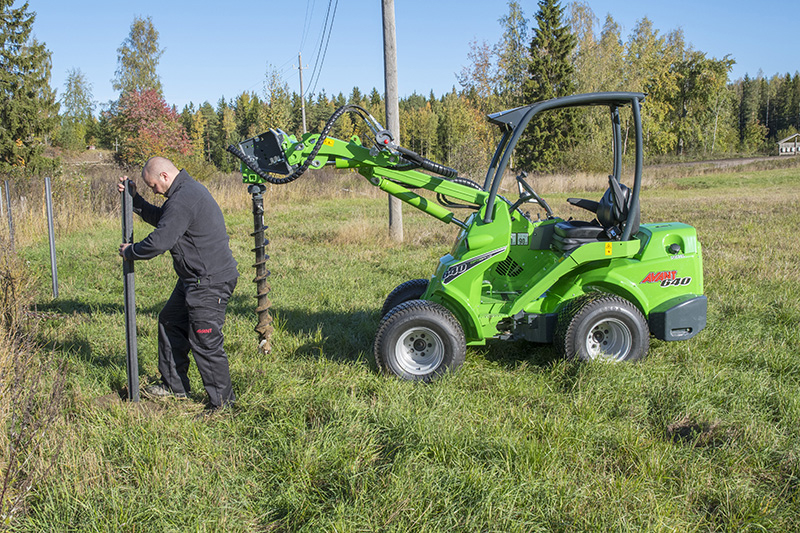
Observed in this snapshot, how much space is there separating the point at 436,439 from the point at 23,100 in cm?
2644

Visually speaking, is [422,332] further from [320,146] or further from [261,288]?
[320,146]

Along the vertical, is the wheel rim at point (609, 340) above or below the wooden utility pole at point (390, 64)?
below

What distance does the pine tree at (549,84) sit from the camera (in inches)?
1299

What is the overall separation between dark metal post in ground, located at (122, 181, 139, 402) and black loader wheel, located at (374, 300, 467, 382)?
1.85 m

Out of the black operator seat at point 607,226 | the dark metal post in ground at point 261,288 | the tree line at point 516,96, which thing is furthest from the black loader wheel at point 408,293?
the tree line at point 516,96

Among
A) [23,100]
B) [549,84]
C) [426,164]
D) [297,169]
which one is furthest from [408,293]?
[549,84]

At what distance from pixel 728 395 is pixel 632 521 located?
1935 mm

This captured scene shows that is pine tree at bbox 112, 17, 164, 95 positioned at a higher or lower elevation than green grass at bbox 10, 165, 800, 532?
higher

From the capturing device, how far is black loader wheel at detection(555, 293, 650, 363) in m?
4.70

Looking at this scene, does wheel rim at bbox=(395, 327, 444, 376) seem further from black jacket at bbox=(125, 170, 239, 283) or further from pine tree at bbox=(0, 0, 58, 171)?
pine tree at bbox=(0, 0, 58, 171)

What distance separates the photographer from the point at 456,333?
469 cm

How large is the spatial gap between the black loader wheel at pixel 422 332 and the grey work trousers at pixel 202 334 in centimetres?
125

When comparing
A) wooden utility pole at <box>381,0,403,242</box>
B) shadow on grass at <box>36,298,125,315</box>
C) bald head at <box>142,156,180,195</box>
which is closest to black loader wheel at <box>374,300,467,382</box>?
bald head at <box>142,156,180,195</box>

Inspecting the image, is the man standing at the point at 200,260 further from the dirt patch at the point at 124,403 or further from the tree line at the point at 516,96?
the tree line at the point at 516,96
